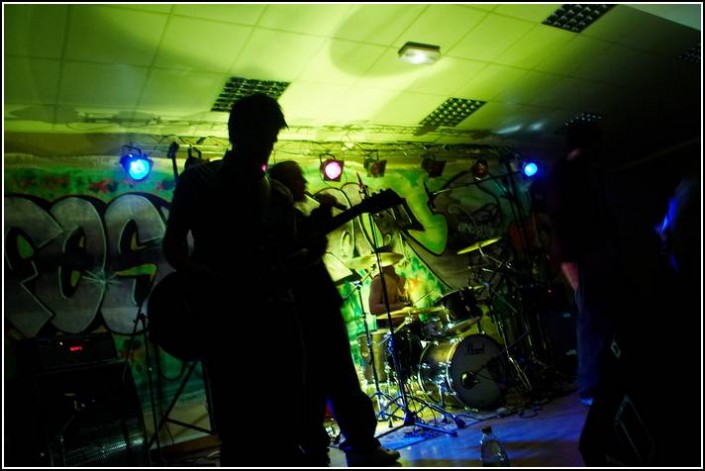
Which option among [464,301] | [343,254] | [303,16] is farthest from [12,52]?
[464,301]

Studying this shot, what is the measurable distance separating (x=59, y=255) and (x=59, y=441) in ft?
8.33

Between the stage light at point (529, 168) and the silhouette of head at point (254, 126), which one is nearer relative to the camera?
the silhouette of head at point (254, 126)

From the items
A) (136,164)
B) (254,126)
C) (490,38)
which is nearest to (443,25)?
(490,38)

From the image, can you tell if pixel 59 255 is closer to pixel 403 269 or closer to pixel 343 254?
pixel 343 254

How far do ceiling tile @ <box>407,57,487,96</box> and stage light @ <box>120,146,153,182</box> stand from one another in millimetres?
3280

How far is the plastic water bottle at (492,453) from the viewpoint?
2.78m

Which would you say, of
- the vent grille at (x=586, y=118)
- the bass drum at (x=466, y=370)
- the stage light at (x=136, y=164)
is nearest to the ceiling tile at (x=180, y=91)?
the stage light at (x=136, y=164)

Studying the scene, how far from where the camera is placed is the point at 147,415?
4.92 m

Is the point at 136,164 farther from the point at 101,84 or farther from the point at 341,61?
the point at 341,61

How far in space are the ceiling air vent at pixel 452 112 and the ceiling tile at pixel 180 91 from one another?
9.85ft

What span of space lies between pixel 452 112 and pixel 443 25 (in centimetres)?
217

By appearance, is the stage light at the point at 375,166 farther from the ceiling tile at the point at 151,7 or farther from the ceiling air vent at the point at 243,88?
the ceiling tile at the point at 151,7

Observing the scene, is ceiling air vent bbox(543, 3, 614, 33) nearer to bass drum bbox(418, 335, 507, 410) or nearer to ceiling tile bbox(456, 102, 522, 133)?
ceiling tile bbox(456, 102, 522, 133)

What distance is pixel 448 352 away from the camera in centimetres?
461
